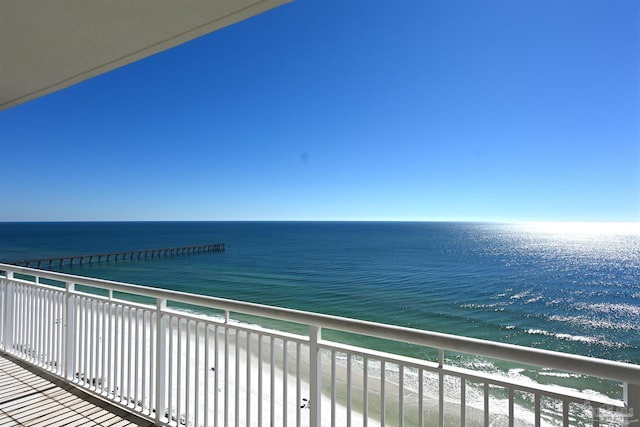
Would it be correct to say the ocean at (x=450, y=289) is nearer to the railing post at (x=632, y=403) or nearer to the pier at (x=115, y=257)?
the pier at (x=115, y=257)

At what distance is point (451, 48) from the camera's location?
53.1ft

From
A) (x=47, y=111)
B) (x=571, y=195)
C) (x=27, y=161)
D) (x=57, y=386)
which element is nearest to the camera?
(x=57, y=386)

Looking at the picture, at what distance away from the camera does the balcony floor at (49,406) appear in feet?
6.88

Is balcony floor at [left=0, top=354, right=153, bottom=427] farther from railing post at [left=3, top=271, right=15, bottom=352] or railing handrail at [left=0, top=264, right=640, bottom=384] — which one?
railing handrail at [left=0, top=264, right=640, bottom=384]

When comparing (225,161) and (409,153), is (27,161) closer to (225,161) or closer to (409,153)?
(225,161)

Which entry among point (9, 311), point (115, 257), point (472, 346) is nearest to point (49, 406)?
point (9, 311)

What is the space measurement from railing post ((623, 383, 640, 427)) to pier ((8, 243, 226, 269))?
30181 millimetres

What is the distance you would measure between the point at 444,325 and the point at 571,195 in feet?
173

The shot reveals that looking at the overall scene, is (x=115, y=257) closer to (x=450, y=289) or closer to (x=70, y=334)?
(x=450, y=289)

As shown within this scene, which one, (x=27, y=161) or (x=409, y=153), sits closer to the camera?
(x=27, y=161)

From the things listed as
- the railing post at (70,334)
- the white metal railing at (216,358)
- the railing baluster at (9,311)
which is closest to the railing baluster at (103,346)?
the white metal railing at (216,358)

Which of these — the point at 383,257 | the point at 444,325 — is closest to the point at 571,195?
the point at 383,257

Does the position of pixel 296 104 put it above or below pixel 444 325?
above

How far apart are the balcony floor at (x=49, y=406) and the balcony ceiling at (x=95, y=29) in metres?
2.13
